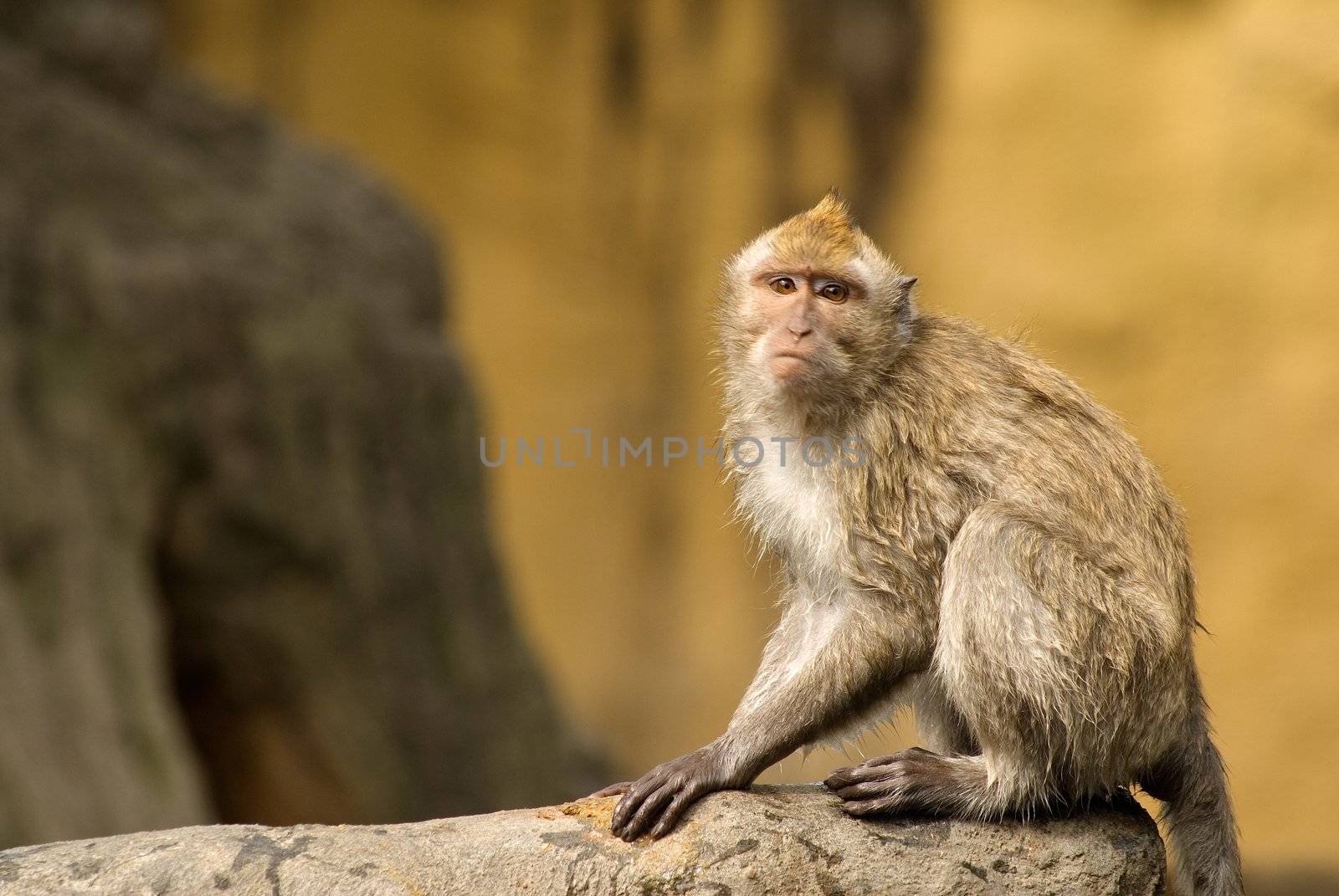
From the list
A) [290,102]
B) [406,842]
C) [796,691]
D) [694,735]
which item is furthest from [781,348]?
[290,102]

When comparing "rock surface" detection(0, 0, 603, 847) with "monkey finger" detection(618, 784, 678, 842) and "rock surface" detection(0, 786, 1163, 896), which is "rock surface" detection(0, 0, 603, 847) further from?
"monkey finger" detection(618, 784, 678, 842)

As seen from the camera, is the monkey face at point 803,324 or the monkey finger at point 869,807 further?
the monkey face at point 803,324

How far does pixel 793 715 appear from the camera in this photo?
4688 mm

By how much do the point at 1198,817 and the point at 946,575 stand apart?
3.89 ft

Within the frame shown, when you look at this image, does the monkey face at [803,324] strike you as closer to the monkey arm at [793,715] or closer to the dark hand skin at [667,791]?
the monkey arm at [793,715]

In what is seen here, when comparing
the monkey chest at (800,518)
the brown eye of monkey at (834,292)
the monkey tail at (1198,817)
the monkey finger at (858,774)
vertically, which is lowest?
the monkey tail at (1198,817)

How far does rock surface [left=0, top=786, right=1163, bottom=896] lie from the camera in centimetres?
428

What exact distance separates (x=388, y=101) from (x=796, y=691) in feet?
41.0

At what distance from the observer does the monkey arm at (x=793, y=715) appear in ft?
14.9

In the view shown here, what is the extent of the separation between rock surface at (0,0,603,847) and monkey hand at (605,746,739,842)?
14.7ft

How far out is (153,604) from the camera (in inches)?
365

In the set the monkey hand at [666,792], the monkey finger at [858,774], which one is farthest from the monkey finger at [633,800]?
the monkey finger at [858,774]

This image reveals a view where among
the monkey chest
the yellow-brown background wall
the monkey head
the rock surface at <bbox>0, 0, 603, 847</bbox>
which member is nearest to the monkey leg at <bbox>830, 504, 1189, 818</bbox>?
the monkey chest

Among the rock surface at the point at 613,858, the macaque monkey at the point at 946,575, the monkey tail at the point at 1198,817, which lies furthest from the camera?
the monkey tail at the point at 1198,817
